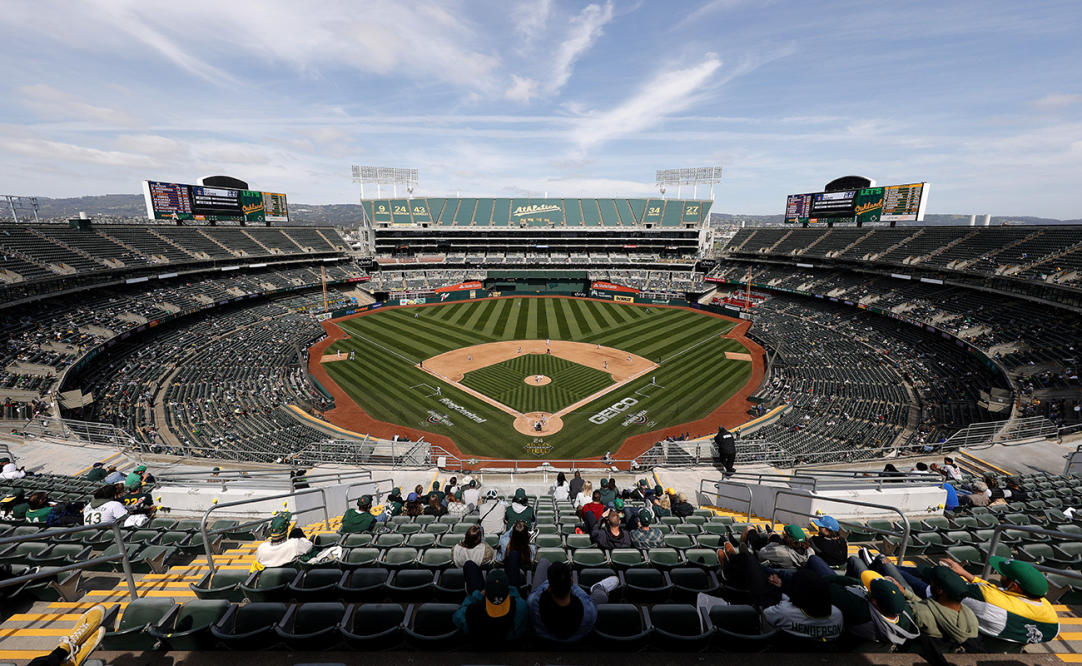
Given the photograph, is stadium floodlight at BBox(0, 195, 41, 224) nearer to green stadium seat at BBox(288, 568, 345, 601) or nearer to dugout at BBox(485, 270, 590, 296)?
dugout at BBox(485, 270, 590, 296)

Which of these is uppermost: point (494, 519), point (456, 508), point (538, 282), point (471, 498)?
point (494, 519)

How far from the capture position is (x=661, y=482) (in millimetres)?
16969

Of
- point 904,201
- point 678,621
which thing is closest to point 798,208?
point 904,201

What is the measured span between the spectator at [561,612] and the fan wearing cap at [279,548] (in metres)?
4.46

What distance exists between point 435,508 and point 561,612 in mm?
7175

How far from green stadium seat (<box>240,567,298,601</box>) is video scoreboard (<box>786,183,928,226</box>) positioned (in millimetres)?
72030

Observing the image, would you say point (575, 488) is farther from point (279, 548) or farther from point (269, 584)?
point (269, 584)

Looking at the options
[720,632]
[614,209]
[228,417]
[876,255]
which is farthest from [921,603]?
[614,209]

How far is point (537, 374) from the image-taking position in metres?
38.9

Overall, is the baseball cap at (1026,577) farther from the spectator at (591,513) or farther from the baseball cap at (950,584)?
the spectator at (591,513)

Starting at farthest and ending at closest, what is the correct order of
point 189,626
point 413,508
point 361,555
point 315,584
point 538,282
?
point 538,282
point 413,508
point 361,555
point 315,584
point 189,626

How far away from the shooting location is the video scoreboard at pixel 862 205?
55.1 meters

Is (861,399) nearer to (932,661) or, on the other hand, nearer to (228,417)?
(932,661)

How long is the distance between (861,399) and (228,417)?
42993 millimetres
